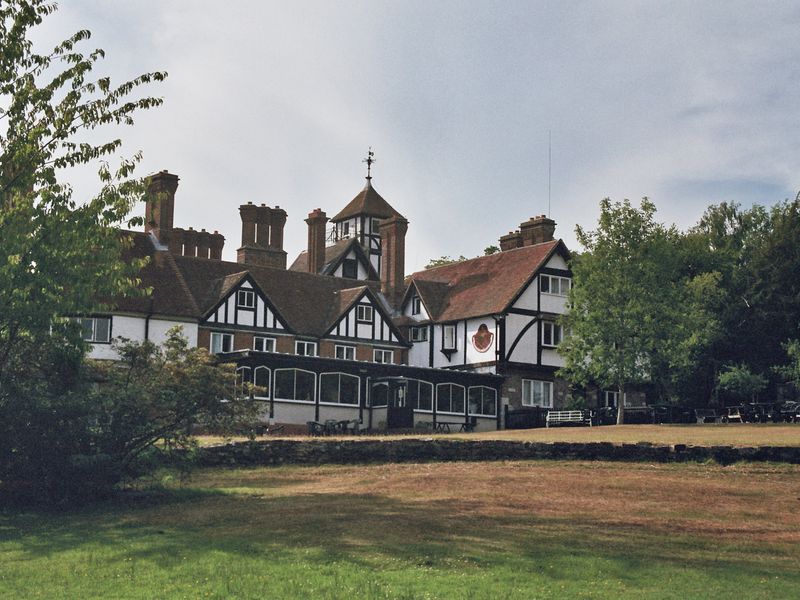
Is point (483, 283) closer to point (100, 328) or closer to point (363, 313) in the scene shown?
point (363, 313)

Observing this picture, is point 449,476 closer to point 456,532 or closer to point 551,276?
point 456,532

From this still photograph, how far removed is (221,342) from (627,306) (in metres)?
20.0

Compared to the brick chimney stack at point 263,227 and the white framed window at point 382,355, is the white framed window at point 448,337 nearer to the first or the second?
the white framed window at point 382,355

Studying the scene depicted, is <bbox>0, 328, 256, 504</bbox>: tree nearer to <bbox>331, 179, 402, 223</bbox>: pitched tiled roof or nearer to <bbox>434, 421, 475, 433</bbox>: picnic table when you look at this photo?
<bbox>434, 421, 475, 433</bbox>: picnic table

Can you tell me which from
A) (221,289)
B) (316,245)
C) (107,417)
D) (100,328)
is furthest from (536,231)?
(107,417)

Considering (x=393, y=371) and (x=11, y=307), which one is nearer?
(x=11, y=307)

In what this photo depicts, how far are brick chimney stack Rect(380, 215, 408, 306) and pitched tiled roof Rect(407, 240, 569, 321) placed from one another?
1708 mm

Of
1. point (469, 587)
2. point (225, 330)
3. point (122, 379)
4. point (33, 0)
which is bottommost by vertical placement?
point (469, 587)

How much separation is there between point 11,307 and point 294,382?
96.2ft

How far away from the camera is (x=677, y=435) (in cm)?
4456

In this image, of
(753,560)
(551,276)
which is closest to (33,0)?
(753,560)

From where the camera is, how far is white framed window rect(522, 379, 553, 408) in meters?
64.1

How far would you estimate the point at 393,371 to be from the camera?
5891 centimetres

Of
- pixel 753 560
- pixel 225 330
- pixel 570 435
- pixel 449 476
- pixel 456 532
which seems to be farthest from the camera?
pixel 225 330
